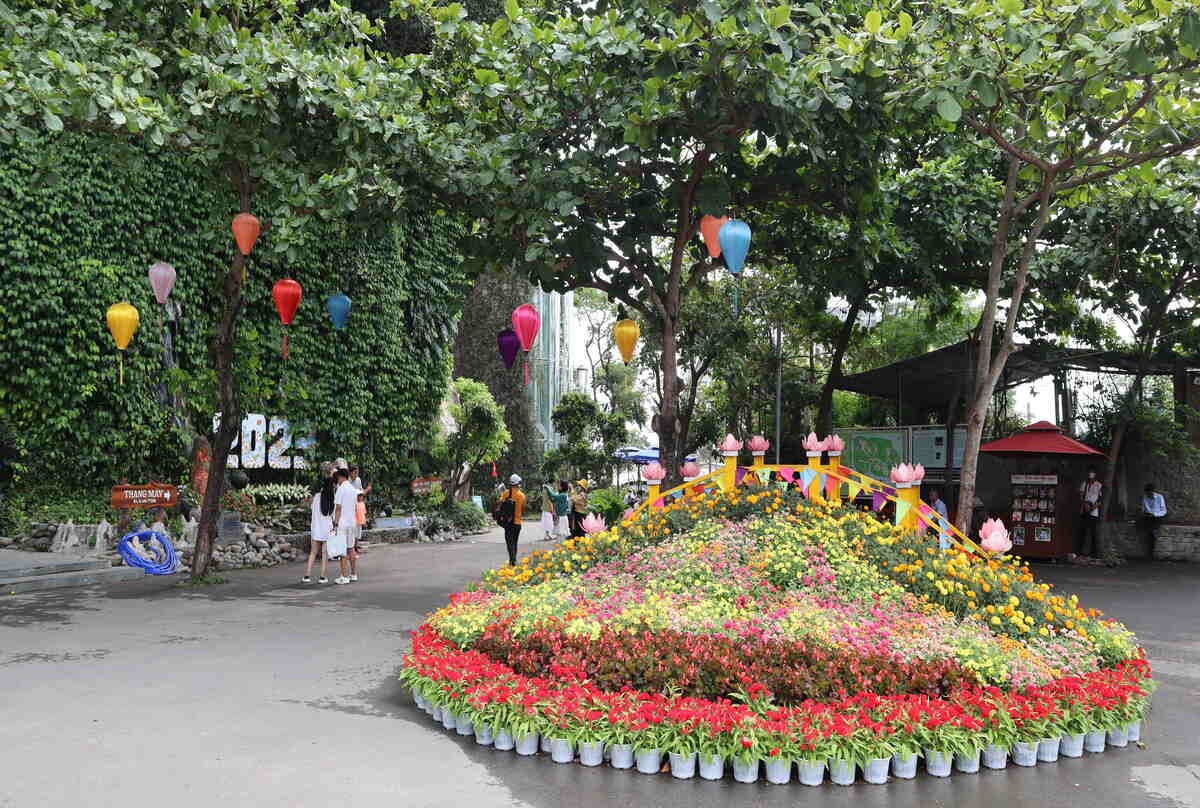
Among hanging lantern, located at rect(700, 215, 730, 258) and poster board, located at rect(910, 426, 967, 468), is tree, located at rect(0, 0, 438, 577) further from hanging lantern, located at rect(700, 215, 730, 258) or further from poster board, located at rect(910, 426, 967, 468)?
poster board, located at rect(910, 426, 967, 468)

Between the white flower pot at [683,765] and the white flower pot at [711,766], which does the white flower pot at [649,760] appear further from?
the white flower pot at [711,766]

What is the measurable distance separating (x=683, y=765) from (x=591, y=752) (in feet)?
1.80

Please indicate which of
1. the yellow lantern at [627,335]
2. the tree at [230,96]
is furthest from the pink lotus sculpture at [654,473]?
the tree at [230,96]

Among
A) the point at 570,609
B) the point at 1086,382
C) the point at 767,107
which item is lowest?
the point at 570,609

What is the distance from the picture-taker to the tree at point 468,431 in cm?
2395

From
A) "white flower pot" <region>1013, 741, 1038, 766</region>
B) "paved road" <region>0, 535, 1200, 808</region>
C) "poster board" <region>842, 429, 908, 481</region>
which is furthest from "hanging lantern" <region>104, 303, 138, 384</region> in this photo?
"poster board" <region>842, 429, 908, 481</region>

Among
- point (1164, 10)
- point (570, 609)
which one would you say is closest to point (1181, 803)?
point (570, 609)

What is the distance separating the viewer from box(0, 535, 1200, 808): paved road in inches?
197

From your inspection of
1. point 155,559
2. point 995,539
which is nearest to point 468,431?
point 155,559

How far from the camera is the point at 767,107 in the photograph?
9219 mm

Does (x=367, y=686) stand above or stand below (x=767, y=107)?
below

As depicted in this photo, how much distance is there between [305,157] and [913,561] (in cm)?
852

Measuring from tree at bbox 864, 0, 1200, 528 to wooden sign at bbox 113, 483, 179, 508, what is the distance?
1167 cm

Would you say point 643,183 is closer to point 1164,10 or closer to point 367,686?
point 1164,10
